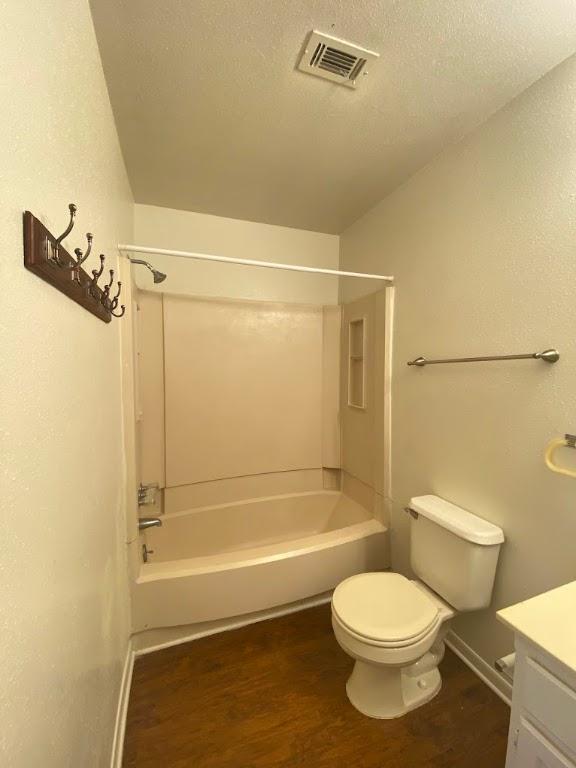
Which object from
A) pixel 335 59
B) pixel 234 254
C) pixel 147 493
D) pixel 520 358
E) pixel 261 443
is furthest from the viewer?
pixel 261 443

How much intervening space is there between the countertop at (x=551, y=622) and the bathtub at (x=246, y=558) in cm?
114

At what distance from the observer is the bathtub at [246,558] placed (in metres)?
1.62

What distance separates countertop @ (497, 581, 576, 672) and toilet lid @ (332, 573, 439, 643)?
0.55 m

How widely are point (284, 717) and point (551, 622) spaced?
1.14 meters

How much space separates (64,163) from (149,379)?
160cm

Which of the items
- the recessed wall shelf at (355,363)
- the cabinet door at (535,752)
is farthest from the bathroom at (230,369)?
the recessed wall shelf at (355,363)

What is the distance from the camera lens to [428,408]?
1.74 m

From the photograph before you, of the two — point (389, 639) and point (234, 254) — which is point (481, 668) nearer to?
point (389, 639)

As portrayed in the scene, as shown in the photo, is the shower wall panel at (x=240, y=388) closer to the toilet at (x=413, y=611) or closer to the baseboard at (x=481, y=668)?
the toilet at (x=413, y=611)

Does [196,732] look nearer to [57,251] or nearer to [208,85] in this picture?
[57,251]

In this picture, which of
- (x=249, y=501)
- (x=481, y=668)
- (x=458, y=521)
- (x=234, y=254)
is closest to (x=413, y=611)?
(x=458, y=521)

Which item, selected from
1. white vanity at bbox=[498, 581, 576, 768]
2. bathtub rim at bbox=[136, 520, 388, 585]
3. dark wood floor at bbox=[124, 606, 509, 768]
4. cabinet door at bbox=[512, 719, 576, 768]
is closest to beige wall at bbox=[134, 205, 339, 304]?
bathtub rim at bbox=[136, 520, 388, 585]

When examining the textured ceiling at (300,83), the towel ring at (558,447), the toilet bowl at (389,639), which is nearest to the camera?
the textured ceiling at (300,83)

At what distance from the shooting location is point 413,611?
133 cm
